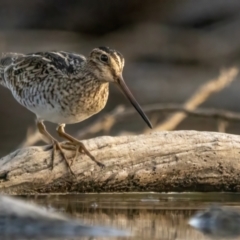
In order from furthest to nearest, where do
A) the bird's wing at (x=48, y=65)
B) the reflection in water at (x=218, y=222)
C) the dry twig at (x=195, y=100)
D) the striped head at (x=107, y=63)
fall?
the dry twig at (x=195, y=100)
the bird's wing at (x=48, y=65)
the striped head at (x=107, y=63)
the reflection in water at (x=218, y=222)

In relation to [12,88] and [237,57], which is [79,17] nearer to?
[237,57]

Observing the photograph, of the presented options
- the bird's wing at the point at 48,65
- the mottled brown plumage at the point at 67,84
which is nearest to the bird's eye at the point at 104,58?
the mottled brown plumage at the point at 67,84

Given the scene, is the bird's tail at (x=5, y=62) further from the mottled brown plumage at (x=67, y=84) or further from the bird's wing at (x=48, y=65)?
the mottled brown plumage at (x=67, y=84)

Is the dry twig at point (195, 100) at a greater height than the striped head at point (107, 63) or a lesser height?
greater

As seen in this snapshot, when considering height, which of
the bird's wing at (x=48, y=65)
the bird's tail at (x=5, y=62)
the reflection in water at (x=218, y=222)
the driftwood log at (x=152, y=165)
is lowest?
the reflection in water at (x=218, y=222)

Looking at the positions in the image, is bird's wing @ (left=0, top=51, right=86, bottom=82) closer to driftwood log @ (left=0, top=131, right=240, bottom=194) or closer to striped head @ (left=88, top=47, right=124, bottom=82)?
striped head @ (left=88, top=47, right=124, bottom=82)

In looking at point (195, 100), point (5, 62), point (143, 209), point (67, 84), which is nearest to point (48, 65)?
point (67, 84)

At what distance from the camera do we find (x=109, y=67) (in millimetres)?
6582

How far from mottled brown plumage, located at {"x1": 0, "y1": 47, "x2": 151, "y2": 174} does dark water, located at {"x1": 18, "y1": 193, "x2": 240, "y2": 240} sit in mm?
479

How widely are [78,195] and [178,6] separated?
274 inches

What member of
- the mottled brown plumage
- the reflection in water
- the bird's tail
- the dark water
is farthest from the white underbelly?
the reflection in water

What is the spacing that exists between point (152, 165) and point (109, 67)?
67 cm

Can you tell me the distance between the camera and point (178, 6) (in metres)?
12.9

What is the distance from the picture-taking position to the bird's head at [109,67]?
651 centimetres
